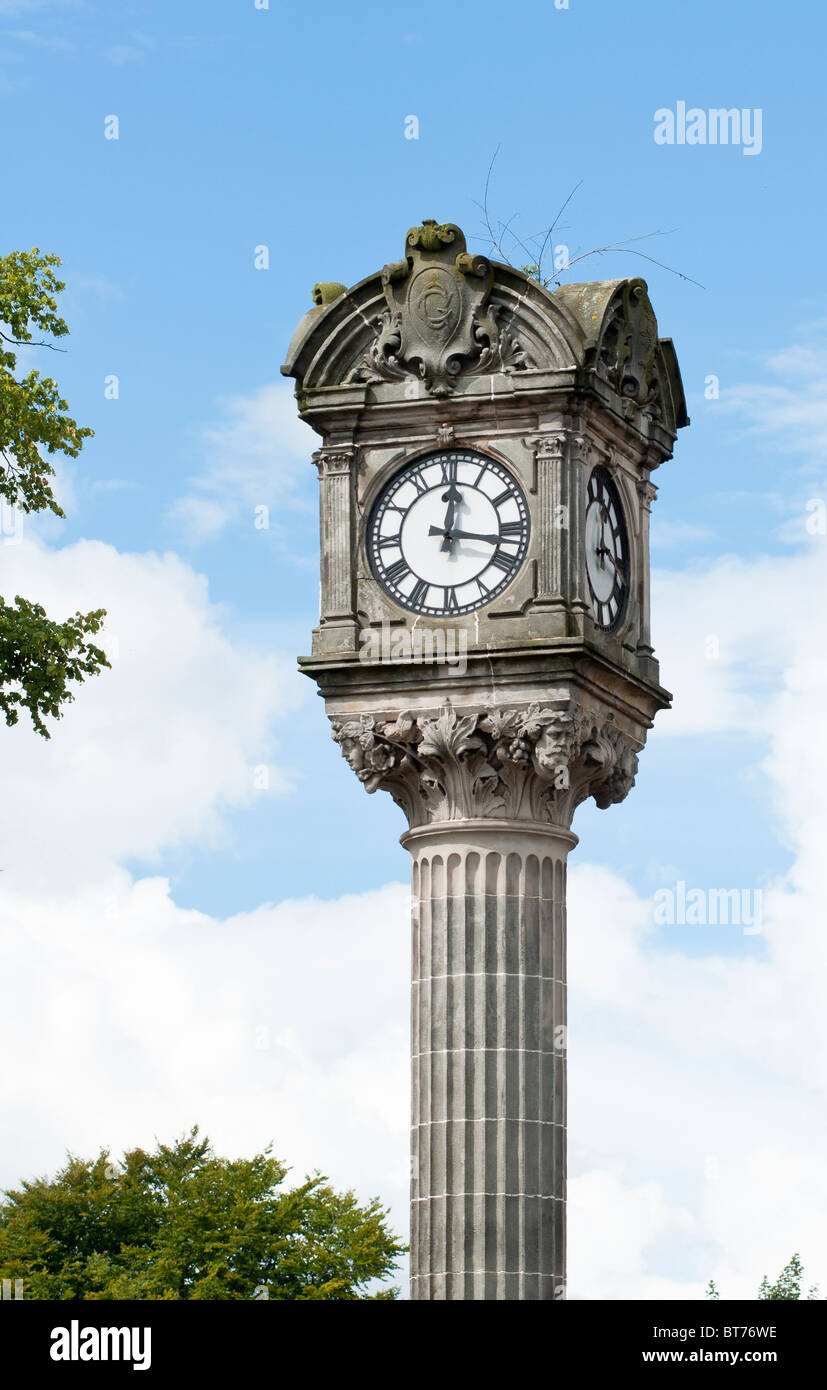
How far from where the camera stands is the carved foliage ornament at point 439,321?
117 feet

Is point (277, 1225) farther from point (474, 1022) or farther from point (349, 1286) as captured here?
point (474, 1022)

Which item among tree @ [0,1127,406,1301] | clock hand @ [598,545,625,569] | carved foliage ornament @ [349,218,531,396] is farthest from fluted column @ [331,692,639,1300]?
tree @ [0,1127,406,1301]

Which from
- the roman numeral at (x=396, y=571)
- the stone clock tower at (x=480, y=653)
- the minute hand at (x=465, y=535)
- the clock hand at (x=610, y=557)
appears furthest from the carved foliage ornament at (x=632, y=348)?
the roman numeral at (x=396, y=571)

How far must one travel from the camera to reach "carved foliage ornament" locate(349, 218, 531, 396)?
3569cm

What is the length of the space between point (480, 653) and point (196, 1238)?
131 ft

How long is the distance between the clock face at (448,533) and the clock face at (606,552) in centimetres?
95

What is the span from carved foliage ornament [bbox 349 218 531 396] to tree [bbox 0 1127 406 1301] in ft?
120

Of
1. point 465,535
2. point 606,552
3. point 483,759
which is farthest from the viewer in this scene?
point 606,552

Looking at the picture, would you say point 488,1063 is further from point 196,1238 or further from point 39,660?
point 196,1238

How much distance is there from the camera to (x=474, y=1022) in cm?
3462

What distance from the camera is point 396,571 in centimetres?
3597

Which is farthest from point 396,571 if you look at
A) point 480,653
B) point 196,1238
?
point 196,1238
